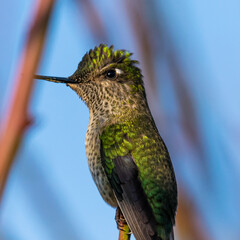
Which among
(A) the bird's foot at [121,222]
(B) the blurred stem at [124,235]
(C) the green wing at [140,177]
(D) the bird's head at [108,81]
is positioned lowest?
(B) the blurred stem at [124,235]

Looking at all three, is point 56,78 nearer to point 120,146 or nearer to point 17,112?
point 120,146

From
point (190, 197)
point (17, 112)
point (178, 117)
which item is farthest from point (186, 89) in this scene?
point (17, 112)

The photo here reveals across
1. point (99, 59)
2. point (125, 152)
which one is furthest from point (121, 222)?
point (99, 59)

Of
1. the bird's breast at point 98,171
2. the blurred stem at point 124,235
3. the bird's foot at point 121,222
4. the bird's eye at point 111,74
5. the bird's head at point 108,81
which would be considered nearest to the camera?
the blurred stem at point 124,235

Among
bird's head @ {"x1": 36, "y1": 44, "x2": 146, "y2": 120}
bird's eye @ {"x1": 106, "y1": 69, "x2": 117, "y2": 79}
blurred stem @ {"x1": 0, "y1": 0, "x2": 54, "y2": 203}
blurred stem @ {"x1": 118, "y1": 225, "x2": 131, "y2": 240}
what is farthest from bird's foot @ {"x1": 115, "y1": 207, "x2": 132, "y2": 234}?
blurred stem @ {"x1": 0, "y1": 0, "x2": 54, "y2": 203}

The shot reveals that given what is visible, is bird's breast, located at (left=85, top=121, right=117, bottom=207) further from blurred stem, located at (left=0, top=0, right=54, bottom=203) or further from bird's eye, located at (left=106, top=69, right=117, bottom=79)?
blurred stem, located at (left=0, top=0, right=54, bottom=203)

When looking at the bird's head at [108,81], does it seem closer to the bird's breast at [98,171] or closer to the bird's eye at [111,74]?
the bird's eye at [111,74]

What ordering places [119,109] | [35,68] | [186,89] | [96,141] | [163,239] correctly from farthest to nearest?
1. [119,109]
2. [96,141]
3. [163,239]
4. [186,89]
5. [35,68]

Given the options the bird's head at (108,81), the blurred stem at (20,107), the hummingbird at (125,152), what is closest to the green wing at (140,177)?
the hummingbird at (125,152)
